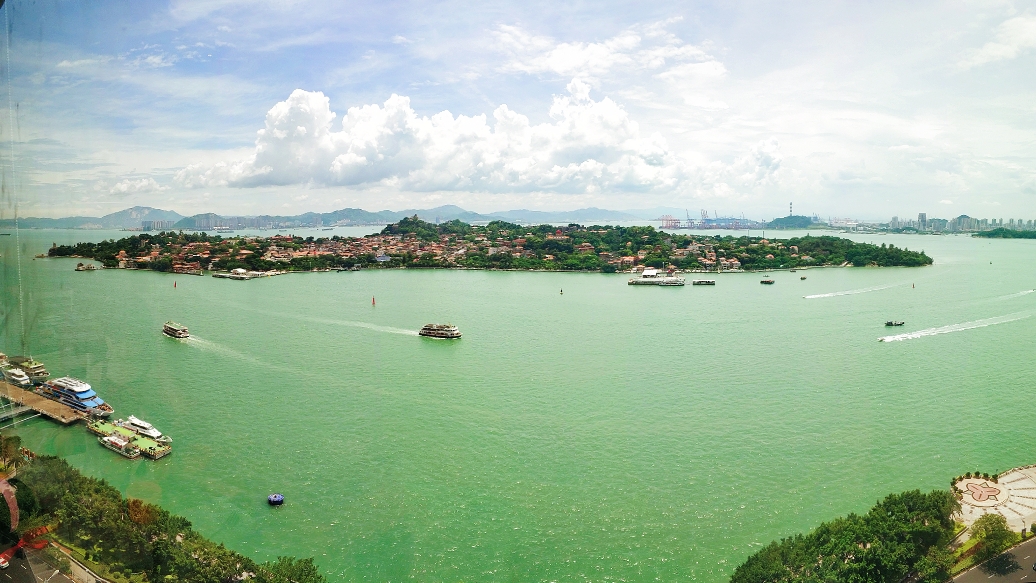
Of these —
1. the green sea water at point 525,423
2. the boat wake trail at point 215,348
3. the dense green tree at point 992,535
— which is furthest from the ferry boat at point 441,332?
the dense green tree at point 992,535

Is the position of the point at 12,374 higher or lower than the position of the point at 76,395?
higher

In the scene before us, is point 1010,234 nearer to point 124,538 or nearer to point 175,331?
point 175,331

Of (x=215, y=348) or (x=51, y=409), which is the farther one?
(x=215, y=348)

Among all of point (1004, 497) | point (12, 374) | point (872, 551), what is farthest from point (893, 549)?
point (12, 374)

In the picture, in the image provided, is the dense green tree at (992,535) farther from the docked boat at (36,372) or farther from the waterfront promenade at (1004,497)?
the docked boat at (36,372)

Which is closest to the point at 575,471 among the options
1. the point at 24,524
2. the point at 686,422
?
the point at 686,422

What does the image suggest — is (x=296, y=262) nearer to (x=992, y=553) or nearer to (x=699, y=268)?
(x=699, y=268)
